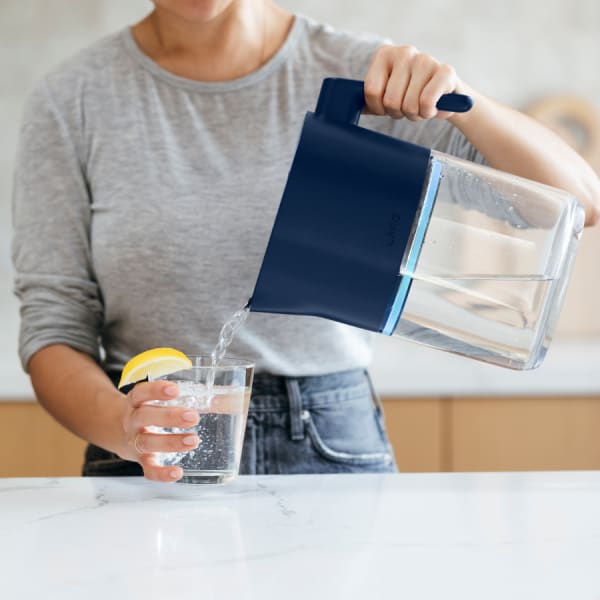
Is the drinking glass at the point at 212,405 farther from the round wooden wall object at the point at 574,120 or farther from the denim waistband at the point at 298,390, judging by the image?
the round wooden wall object at the point at 574,120

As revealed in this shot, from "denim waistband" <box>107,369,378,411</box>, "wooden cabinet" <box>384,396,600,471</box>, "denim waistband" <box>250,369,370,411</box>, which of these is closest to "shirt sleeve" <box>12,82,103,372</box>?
"denim waistband" <box>107,369,378,411</box>

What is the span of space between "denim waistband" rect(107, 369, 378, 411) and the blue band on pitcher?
0.36m

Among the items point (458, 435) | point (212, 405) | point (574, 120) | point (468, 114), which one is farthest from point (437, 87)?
point (574, 120)

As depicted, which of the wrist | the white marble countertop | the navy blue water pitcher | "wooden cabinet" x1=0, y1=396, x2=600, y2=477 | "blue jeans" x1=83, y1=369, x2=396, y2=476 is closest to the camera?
the white marble countertop

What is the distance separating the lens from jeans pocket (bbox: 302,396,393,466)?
119cm

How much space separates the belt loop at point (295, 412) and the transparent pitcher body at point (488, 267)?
0.32m

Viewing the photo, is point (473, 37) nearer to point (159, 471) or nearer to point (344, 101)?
point (344, 101)

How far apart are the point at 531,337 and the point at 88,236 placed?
0.62 metres

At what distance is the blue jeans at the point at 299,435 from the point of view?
1.18 m

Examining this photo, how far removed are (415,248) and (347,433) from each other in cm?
44

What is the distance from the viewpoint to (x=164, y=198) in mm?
1199

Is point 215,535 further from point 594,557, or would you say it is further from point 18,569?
point 594,557

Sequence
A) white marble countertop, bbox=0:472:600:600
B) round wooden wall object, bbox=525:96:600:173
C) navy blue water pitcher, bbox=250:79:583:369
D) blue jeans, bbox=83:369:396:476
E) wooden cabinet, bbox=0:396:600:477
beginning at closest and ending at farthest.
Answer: white marble countertop, bbox=0:472:600:600, navy blue water pitcher, bbox=250:79:583:369, blue jeans, bbox=83:369:396:476, wooden cabinet, bbox=0:396:600:477, round wooden wall object, bbox=525:96:600:173

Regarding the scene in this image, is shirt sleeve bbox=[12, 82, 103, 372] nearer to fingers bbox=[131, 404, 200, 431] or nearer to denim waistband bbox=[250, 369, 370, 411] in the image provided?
denim waistband bbox=[250, 369, 370, 411]
